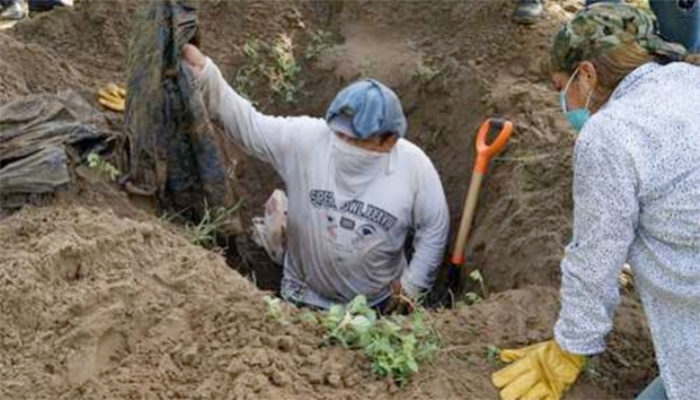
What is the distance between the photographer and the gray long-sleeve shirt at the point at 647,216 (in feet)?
7.82

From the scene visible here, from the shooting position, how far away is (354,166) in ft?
14.0

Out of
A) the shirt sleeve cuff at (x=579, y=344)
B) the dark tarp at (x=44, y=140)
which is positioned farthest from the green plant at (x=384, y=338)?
the dark tarp at (x=44, y=140)

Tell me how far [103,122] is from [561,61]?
218cm

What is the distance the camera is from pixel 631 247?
100.0 inches

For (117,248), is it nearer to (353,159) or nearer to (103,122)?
(103,122)

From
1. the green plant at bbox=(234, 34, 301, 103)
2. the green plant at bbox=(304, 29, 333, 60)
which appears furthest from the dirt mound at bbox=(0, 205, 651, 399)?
the green plant at bbox=(304, 29, 333, 60)

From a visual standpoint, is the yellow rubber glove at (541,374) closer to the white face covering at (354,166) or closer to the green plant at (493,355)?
the green plant at (493,355)

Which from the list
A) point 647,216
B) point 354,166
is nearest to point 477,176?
point 354,166

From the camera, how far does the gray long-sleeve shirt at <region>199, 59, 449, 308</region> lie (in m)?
4.34

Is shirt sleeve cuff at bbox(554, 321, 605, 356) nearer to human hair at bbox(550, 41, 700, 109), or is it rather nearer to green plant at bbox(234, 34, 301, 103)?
human hair at bbox(550, 41, 700, 109)

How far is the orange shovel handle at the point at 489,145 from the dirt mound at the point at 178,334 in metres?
1.13

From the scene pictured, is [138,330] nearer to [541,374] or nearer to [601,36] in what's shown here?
[541,374]

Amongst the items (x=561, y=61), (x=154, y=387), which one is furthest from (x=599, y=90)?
(x=154, y=387)

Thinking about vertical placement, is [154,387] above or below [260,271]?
above
